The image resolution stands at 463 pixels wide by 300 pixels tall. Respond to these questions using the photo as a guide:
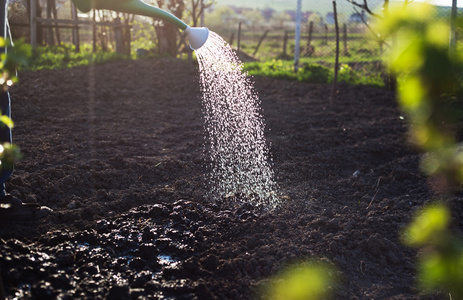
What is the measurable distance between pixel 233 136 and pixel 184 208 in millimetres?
2189

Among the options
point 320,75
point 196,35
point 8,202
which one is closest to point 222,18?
point 320,75

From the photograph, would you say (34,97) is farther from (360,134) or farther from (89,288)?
(89,288)

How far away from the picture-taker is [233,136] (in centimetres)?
488

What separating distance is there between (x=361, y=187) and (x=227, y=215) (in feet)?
3.74

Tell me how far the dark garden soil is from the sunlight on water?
12 cm

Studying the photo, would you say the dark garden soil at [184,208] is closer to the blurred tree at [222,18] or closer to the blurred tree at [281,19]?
the blurred tree at [222,18]

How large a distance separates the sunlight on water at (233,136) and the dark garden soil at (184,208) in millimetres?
123

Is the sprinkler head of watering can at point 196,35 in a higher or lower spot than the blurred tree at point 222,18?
lower

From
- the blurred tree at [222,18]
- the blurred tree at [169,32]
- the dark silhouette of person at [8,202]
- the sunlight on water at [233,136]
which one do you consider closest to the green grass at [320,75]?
the sunlight on water at [233,136]

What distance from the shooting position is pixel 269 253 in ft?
7.33

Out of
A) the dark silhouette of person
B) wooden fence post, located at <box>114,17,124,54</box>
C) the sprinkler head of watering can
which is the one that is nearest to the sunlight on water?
the sprinkler head of watering can

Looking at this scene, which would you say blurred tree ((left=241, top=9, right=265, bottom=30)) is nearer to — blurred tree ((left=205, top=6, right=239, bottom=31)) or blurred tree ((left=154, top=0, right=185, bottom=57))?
blurred tree ((left=205, top=6, right=239, bottom=31))

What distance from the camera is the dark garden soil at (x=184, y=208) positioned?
1960 mm

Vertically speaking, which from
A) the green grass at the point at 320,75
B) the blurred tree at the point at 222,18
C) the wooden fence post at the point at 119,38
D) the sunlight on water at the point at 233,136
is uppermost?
the blurred tree at the point at 222,18
